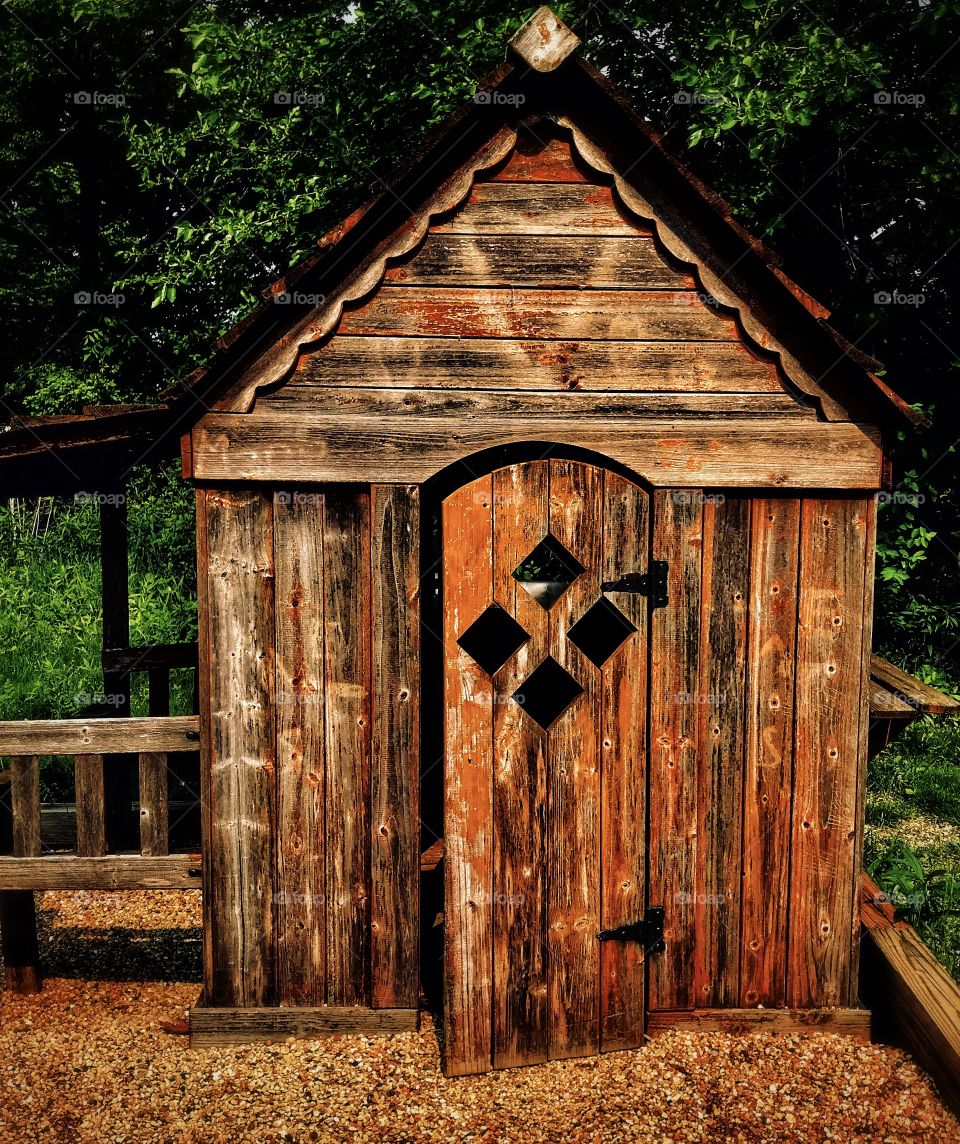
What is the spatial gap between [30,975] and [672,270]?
193 inches

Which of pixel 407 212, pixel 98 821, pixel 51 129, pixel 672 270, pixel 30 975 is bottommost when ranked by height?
pixel 30 975

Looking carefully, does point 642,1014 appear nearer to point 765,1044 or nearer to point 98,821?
point 765,1044

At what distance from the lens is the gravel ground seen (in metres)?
3.77

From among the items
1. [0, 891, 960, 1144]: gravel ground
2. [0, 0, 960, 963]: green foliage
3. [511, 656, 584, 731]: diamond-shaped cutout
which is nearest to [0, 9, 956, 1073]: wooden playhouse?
[0, 891, 960, 1144]: gravel ground

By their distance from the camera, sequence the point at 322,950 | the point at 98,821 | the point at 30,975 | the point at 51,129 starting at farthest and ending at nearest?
the point at 51,129
the point at 30,975
the point at 98,821
the point at 322,950

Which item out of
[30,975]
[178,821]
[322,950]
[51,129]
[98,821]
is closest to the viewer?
[322,950]

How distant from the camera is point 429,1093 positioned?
4.01 meters

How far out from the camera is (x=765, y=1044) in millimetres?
4270

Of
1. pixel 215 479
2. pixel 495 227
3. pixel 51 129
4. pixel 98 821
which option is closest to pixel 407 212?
pixel 495 227

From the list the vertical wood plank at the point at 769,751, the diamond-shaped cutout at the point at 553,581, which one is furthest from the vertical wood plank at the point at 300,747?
the vertical wood plank at the point at 769,751

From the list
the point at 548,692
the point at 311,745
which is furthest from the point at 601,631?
the point at 311,745

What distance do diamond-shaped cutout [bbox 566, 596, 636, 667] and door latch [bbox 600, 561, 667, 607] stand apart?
82 millimetres

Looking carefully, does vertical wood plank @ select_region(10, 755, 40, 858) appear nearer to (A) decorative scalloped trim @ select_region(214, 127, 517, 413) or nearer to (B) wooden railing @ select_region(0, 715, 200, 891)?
(B) wooden railing @ select_region(0, 715, 200, 891)

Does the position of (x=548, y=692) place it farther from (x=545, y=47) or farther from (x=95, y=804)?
(x=545, y=47)
